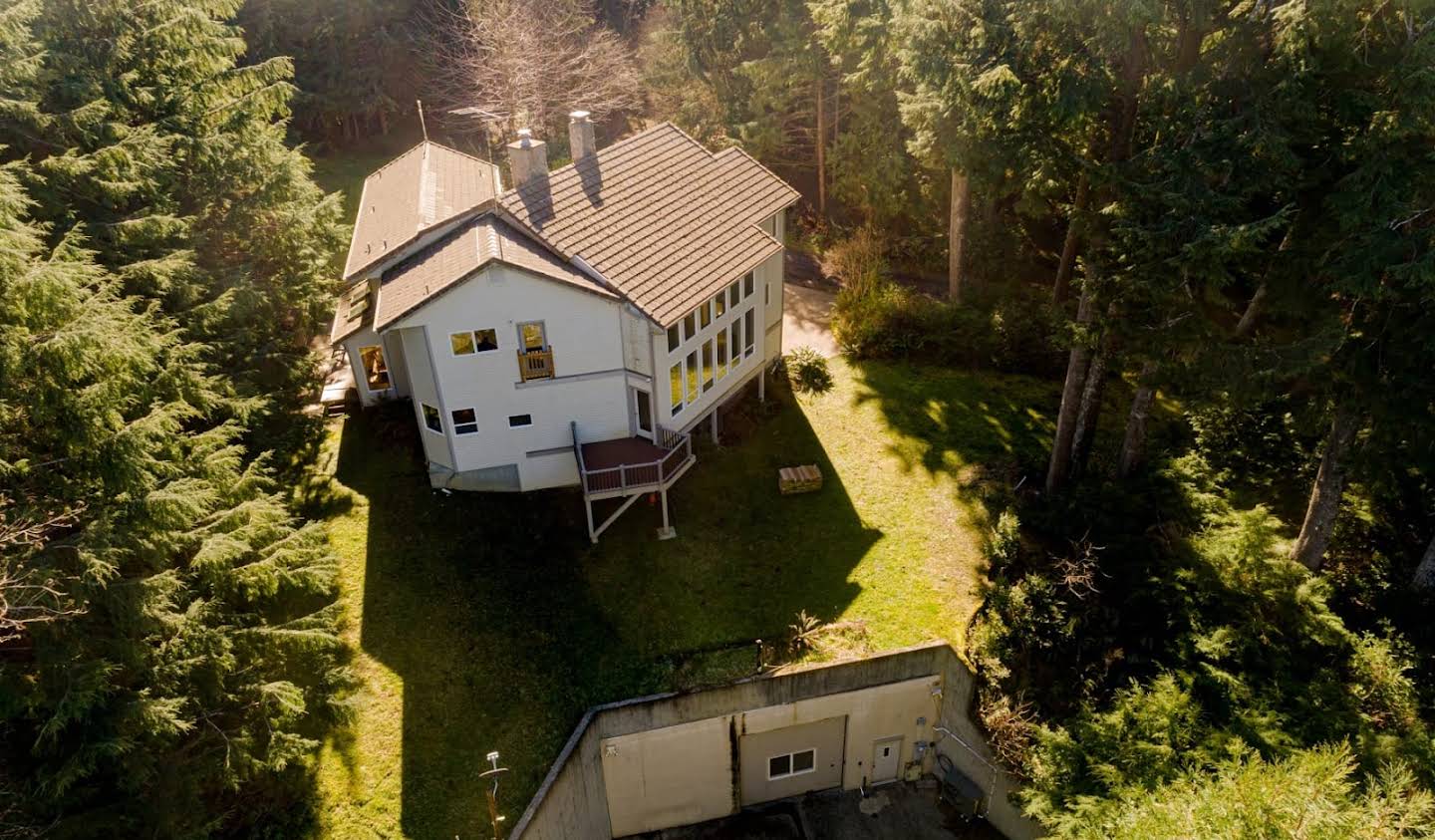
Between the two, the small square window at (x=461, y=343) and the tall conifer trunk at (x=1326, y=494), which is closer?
the tall conifer trunk at (x=1326, y=494)

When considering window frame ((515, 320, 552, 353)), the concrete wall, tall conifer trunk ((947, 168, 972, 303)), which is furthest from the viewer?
tall conifer trunk ((947, 168, 972, 303))

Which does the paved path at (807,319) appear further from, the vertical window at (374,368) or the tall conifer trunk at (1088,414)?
the vertical window at (374,368)

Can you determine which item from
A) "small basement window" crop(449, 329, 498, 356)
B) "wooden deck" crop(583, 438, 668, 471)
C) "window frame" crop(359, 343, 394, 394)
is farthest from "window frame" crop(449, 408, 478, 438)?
"window frame" crop(359, 343, 394, 394)

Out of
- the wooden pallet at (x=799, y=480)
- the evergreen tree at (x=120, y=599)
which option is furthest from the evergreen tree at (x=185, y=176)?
the wooden pallet at (x=799, y=480)

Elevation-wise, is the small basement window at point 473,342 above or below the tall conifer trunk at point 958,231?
above

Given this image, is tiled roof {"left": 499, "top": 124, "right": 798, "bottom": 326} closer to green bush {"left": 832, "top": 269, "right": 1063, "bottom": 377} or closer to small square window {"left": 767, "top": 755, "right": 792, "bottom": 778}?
green bush {"left": 832, "top": 269, "right": 1063, "bottom": 377}

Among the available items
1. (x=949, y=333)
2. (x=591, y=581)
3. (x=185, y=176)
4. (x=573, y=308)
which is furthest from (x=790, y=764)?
(x=185, y=176)

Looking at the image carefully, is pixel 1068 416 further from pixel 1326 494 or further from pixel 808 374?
pixel 808 374
